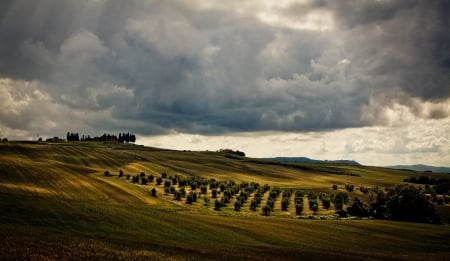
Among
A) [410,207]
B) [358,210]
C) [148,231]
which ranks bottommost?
[358,210]

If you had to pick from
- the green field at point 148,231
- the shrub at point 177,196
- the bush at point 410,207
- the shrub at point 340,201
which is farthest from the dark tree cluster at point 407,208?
the shrub at point 177,196

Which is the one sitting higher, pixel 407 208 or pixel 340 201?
pixel 407 208

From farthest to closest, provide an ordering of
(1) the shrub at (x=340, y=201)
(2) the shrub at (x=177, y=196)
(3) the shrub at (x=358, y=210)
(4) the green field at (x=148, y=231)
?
(1) the shrub at (x=340, y=201)
(2) the shrub at (x=177, y=196)
(3) the shrub at (x=358, y=210)
(4) the green field at (x=148, y=231)

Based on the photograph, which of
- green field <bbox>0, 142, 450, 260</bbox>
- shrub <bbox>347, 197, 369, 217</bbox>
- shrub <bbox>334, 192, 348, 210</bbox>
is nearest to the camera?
green field <bbox>0, 142, 450, 260</bbox>

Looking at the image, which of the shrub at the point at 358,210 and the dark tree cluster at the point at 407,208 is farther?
the shrub at the point at 358,210

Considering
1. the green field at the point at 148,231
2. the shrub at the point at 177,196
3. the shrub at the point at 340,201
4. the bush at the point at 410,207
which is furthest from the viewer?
the shrub at the point at 340,201

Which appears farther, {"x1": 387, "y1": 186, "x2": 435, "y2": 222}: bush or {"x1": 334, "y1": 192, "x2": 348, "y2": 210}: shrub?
{"x1": 334, "y1": 192, "x2": 348, "y2": 210}: shrub

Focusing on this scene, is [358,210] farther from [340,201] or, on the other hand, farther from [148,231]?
[148,231]

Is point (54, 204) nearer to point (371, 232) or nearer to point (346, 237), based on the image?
point (346, 237)

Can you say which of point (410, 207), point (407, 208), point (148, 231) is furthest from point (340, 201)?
point (148, 231)

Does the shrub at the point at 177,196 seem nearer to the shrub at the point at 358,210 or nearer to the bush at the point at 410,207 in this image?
the shrub at the point at 358,210

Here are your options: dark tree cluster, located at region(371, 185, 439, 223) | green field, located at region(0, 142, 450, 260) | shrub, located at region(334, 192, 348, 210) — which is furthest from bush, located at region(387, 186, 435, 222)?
shrub, located at region(334, 192, 348, 210)

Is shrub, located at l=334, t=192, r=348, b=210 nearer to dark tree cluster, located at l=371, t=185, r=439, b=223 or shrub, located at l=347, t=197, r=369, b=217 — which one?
shrub, located at l=347, t=197, r=369, b=217

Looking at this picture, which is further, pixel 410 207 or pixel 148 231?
pixel 410 207
